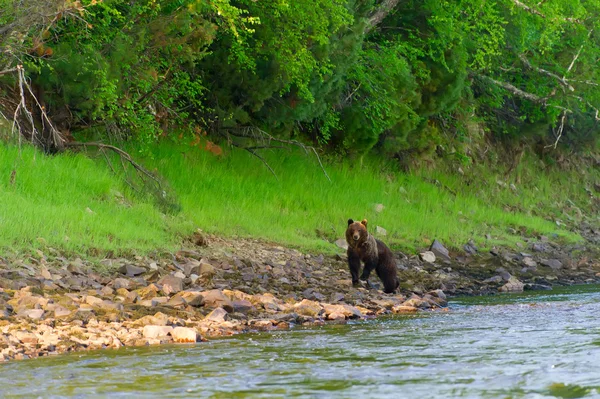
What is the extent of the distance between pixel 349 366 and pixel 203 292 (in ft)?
12.5

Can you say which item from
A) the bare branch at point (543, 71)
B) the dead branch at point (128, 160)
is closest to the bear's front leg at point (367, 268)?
the dead branch at point (128, 160)

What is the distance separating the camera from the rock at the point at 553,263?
2008 centimetres

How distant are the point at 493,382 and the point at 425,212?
1669 centimetres

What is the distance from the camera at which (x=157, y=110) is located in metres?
20.4

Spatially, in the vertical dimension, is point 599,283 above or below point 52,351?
below

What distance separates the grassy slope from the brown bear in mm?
2798

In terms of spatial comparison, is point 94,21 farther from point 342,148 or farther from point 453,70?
point 453,70

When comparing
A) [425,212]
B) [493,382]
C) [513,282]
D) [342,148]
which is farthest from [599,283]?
[493,382]

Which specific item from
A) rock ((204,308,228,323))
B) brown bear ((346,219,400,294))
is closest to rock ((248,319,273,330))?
rock ((204,308,228,323))

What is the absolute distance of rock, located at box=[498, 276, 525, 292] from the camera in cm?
1680

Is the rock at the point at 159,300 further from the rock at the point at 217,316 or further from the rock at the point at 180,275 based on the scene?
the rock at the point at 180,275

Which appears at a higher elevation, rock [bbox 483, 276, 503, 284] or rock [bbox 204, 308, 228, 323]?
rock [bbox 204, 308, 228, 323]

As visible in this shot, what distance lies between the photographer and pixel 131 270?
13.3 m

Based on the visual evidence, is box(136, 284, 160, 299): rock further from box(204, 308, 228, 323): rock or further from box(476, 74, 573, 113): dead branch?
box(476, 74, 573, 113): dead branch
